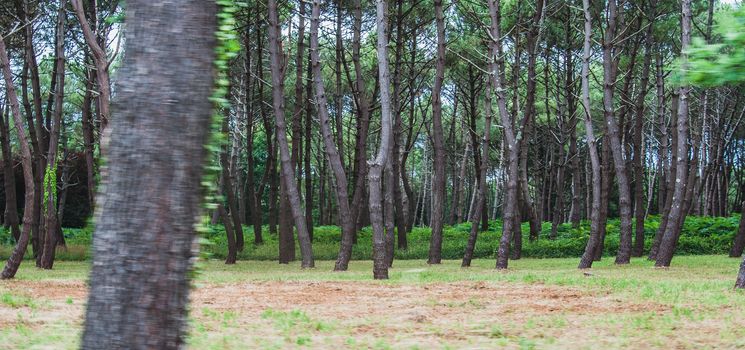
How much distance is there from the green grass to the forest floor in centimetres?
1110

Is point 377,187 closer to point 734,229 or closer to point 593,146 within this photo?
Answer: point 593,146

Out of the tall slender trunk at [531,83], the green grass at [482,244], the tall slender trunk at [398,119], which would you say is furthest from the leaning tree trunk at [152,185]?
the green grass at [482,244]

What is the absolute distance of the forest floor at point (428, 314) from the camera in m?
7.66

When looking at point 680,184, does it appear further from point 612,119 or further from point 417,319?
point 417,319

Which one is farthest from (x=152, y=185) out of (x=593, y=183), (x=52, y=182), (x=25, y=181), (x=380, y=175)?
(x=593, y=183)

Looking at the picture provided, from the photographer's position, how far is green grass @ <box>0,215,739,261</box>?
86.9 ft

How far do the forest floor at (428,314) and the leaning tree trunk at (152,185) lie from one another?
1.97 ft

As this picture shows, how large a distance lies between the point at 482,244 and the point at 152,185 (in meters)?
25.2

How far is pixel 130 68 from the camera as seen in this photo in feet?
14.5

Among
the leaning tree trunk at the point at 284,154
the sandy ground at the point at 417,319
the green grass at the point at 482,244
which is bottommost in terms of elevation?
the sandy ground at the point at 417,319

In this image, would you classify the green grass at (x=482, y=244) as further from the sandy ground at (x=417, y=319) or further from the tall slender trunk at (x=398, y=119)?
the sandy ground at (x=417, y=319)

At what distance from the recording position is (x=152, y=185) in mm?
4227

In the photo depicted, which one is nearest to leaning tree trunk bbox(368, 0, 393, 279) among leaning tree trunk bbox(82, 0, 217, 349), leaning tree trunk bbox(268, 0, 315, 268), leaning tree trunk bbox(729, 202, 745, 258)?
leaning tree trunk bbox(268, 0, 315, 268)

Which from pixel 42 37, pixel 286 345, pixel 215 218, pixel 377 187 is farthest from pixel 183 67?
pixel 215 218
